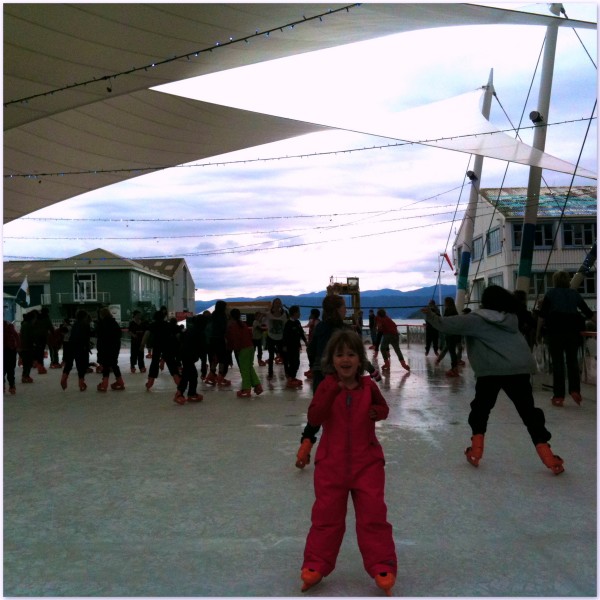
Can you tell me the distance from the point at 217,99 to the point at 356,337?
1264 cm

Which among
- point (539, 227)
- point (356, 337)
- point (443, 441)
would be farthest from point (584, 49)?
point (539, 227)

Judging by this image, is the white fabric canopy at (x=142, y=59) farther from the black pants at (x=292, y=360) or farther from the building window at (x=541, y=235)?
the building window at (x=541, y=235)

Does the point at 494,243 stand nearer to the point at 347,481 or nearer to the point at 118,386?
the point at 118,386

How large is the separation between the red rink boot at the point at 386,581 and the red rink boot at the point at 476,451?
8.48ft

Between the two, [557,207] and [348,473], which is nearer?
[348,473]

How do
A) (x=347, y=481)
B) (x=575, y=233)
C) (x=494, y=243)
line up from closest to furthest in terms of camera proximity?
(x=347, y=481)
(x=575, y=233)
(x=494, y=243)

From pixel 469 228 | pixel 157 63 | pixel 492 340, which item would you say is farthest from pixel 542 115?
pixel 492 340

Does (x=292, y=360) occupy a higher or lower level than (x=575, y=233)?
lower

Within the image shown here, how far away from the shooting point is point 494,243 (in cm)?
3853

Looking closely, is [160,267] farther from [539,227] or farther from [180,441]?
[180,441]

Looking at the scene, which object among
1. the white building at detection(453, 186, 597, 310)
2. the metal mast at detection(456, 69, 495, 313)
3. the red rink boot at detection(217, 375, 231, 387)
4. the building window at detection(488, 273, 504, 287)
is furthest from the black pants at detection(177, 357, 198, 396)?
the building window at detection(488, 273, 504, 287)

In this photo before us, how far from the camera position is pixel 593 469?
529 centimetres

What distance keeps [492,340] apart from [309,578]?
2.86 meters

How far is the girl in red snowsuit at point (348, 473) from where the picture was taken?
3.07 m
